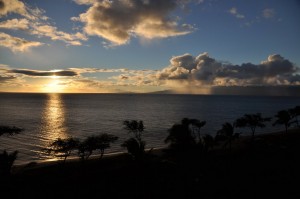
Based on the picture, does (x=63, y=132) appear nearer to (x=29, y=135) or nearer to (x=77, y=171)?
(x=29, y=135)

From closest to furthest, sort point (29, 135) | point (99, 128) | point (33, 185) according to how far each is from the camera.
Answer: point (33, 185), point (29, 135), point (99, 128)

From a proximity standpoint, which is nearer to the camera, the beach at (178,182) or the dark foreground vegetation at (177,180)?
the beach at (178,182)

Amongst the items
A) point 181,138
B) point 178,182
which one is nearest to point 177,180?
point 178,182

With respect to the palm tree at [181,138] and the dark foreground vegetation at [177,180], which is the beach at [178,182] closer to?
the dark foreground vegetation at [177,180]

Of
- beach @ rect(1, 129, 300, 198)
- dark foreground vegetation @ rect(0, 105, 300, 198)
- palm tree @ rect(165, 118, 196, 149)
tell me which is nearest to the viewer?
beach @ rect(1, 129, 300, 198)

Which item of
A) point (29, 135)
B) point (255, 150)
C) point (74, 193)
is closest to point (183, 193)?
point (74, 193)

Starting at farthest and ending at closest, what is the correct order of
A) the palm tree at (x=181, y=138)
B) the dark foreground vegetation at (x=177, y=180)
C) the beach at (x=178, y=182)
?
the palm tree at (x=181, y=138)
the dark foreground vegetation at (x=177, y=180)
the beach at (x=178, y=182)

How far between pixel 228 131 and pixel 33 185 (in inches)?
1279

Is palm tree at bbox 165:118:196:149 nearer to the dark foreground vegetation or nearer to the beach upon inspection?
the dark foreground vegetation

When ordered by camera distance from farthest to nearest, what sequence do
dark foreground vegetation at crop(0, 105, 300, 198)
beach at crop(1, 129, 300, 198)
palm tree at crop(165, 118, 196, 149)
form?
palm tree at crop(165, 118, 196, 149) < dark foreground vegetation at crop(0, 105, 300, 198) < beach at crop(1, 129, 300, 198)

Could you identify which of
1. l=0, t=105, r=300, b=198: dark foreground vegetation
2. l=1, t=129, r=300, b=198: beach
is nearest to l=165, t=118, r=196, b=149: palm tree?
l=0, t=105, r=300, b=198: dark foreground vegetation

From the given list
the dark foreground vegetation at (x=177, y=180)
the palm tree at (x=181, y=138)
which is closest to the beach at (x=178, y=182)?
the dark foreground vegetation at (x=177, y=180)

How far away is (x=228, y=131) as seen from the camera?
48.4 meters

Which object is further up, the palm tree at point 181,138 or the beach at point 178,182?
the palm tree at point 181,138
